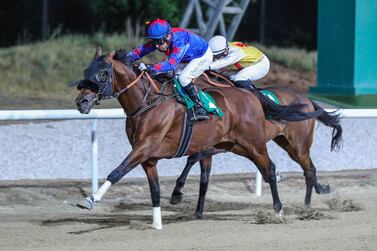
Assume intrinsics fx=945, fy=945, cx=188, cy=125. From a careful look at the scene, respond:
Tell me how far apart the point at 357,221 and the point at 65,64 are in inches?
500

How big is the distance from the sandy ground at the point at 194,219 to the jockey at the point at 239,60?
4.57 feet

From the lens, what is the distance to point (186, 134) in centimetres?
888

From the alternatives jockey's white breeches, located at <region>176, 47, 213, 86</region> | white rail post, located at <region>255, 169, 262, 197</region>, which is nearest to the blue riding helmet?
jockey's white breeches, located at <region>176, 47, 213, 86</region>

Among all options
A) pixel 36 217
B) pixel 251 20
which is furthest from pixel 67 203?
pixel 251 20

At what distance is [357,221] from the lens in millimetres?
8812

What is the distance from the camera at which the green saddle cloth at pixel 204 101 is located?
8.92 metres

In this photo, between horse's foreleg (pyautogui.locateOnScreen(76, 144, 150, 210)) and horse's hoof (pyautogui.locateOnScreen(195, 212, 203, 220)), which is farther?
horse's hoof (pyautogui.locateOnScreen(195, 212, 203, 220))

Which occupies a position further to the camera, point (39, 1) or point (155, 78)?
point (39, 1)

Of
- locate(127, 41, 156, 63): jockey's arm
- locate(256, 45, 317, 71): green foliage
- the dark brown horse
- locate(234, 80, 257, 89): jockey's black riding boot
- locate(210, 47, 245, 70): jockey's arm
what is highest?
locate(127, 41, 156, 63): jockey's arm

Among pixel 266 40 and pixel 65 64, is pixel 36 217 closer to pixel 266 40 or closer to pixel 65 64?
pixel 65 64

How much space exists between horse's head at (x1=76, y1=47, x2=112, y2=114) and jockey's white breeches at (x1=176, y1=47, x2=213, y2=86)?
874mm

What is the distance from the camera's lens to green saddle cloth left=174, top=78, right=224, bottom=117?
29.3 feet

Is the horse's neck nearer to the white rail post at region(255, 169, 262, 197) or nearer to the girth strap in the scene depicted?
the girth strap

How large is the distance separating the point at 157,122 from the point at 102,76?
68 centimetres
